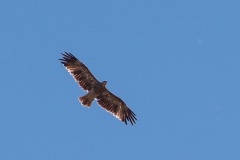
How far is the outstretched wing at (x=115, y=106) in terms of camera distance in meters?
38.4

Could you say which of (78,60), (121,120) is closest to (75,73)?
(78,60)

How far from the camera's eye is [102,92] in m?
38.1

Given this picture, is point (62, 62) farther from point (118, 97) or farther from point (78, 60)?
point (118, 97)

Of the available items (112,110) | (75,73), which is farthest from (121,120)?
Answer: (75,73)

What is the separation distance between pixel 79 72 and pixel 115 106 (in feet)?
8.33

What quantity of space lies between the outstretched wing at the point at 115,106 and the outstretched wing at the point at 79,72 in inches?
37.0

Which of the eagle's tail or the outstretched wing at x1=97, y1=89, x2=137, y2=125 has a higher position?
the outstretched wing at x1=97, y1=89, x2=137, y2=125

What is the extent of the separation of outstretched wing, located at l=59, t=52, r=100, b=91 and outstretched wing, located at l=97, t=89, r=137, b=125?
94 cm

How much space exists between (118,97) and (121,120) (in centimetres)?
110

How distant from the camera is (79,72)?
124 feet

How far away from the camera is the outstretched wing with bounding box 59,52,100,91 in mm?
37556

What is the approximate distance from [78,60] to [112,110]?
9.79 ft

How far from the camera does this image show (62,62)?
3750 cm

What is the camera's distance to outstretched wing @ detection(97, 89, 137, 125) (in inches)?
1511
